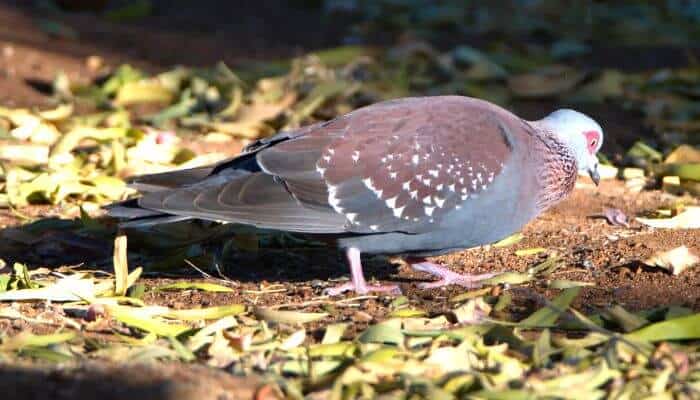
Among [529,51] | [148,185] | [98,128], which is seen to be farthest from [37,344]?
[529,51]

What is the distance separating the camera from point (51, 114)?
846 cm

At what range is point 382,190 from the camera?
18.8 feet

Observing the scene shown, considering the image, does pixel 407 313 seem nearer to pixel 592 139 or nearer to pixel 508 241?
pixel 508 241

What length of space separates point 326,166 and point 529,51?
19.1 ft

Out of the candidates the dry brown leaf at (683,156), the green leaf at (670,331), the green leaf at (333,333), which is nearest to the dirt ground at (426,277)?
the green leaf at (333,333)

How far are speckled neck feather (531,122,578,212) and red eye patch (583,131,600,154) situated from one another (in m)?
0.16

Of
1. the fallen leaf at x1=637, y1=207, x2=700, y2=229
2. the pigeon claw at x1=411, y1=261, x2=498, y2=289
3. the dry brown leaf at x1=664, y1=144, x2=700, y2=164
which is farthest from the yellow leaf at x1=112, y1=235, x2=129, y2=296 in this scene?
the dry brown leaf at x1=664, y1=144, x2=700, y2=164

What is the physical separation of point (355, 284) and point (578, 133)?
57.3 inches

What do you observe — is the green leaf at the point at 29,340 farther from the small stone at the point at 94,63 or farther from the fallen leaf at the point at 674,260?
the small stone at the point at 94,63

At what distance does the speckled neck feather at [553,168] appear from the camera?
6.00 meters

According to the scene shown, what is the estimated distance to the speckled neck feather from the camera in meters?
6.00

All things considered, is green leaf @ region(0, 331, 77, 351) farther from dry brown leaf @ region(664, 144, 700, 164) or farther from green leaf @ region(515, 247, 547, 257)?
dry brown leaf @ region(664, 144, 700, 164)

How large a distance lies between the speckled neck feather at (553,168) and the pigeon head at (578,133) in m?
0.06

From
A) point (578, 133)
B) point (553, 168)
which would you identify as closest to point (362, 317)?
point (553, 168)
